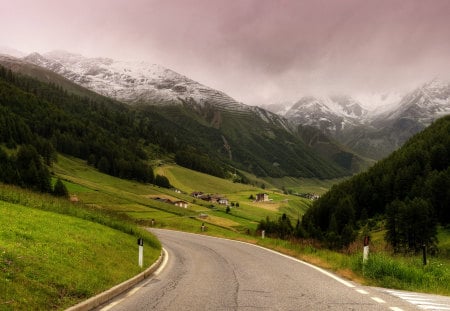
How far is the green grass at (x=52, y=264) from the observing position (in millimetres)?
9078

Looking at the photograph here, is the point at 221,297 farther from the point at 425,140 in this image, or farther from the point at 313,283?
the point at 425,140

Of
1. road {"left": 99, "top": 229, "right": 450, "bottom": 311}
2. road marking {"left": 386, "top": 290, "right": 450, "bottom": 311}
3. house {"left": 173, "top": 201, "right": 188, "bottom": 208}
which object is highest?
house {"left": 173, "top": 201, "right": 188, "bottom": 208}

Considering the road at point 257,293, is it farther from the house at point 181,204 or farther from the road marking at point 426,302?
the house at point 181,204

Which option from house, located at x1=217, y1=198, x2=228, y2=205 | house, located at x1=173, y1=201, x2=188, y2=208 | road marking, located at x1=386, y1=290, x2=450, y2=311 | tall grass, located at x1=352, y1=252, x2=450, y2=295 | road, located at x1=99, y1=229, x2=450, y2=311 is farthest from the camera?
house, located at x1=217, y1=198, x2=228, y2=205

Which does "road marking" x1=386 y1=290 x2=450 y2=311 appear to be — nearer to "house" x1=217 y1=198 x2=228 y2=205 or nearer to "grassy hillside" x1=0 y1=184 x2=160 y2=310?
"grassy hillside" x1=0 y1=184 x2=160 y2=310

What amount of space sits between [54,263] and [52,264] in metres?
0.17

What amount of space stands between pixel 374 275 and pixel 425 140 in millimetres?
138762

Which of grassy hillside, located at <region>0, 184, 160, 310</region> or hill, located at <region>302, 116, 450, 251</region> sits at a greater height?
hill, located at <region>302, 116, 450, 251</region>

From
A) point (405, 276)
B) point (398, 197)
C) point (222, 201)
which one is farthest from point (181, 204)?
point (405, 276)

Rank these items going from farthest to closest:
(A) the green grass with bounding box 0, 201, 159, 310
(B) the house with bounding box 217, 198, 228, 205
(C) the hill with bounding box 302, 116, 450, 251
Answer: (B) the house with bounding box 217, 198, 228, 205, (C) the hill with bounding box 302, 116, 450, 251, (A) the green grass with bounding box 0, 201, 159, 310

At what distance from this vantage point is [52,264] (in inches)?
459

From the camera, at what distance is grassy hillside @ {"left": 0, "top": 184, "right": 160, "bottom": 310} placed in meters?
9.10

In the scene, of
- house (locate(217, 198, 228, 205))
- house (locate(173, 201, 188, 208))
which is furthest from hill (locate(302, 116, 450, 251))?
house (locate(217, 198, 228, 205))

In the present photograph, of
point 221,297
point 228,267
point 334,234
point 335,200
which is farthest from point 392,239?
point 221,297
